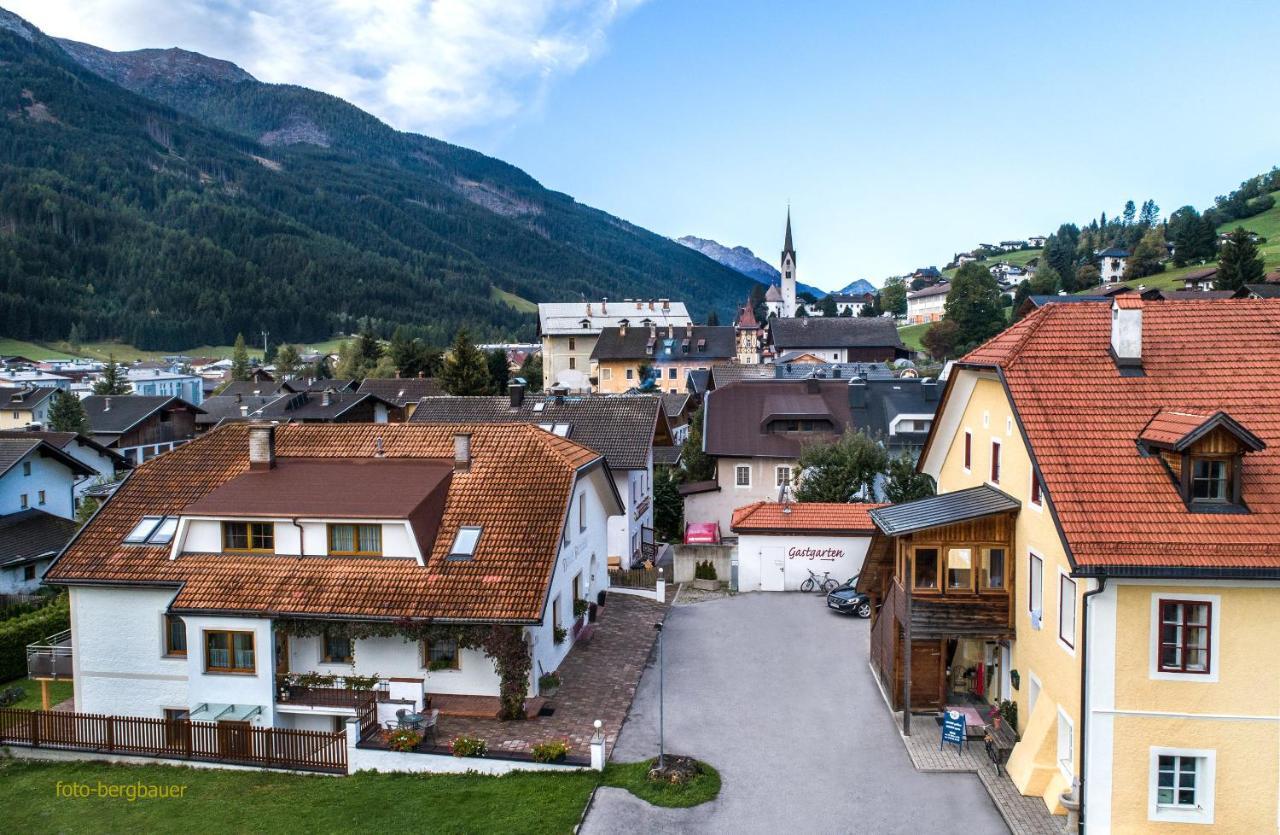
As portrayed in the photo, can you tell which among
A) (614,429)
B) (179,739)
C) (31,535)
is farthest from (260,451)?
(31,535)

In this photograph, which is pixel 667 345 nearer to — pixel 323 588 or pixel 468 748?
pixel 323 588

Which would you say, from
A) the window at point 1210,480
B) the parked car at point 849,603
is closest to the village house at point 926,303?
the parked car at point 849,603

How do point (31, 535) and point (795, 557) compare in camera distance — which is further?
point (31, 535)

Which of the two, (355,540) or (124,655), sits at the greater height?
(355,540)

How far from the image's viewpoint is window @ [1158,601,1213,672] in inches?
555

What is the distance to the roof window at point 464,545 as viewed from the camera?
2128cm

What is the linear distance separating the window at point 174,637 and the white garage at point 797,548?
59.8 ft

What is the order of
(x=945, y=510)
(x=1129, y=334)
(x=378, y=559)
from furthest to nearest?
(x=378, y=559) < (x=945, y=510) < (x=1129, y=334)

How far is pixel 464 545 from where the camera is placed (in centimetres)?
2161

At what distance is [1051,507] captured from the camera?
48.8ft

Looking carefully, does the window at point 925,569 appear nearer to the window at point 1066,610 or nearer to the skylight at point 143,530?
the window at point 1066,610

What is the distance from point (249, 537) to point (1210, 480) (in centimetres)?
2098

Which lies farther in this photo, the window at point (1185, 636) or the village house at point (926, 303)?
the village house at point (926, 303)

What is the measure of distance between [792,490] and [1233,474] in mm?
28290
